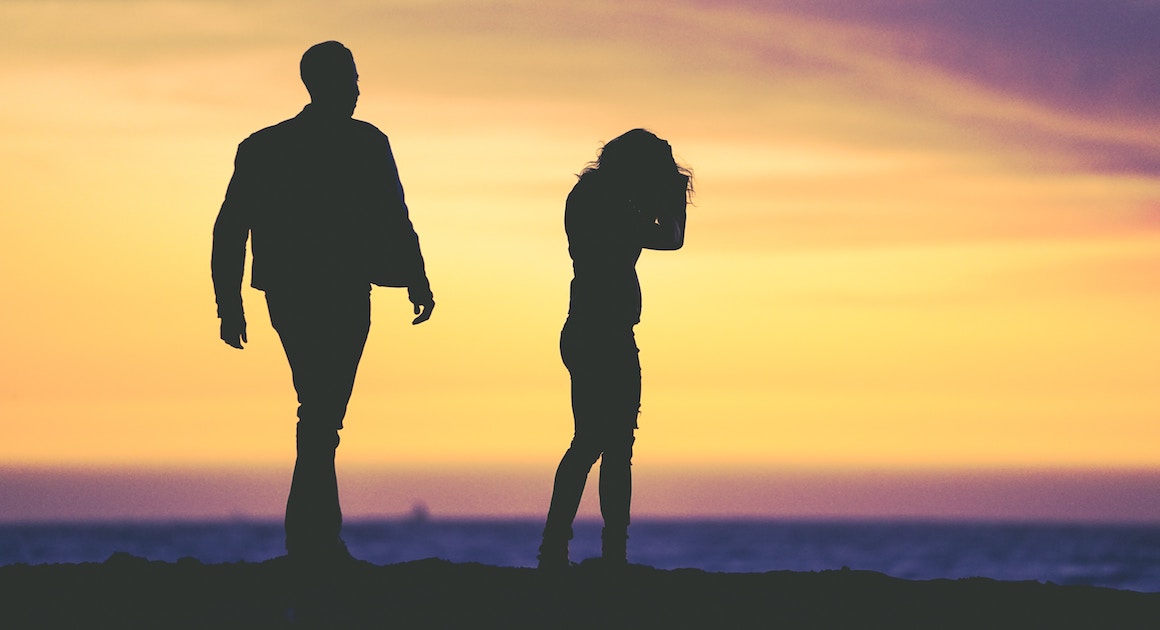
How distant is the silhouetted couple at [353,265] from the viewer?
746 cm

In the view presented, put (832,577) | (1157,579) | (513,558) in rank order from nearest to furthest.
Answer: (832,577) → (1157,579) → (513,558)

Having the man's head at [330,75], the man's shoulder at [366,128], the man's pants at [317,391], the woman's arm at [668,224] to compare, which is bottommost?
the man's pants at [317,391]

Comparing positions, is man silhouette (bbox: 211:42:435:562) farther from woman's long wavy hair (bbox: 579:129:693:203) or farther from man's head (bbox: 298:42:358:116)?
woman's long wavy hair (bbox: 579:129:693:203)

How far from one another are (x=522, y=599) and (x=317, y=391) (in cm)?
139

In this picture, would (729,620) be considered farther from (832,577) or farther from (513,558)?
(513,558)

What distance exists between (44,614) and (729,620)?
10.1 ft

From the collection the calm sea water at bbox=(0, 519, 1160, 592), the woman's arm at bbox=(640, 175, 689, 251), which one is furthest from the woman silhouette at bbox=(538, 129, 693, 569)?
the calm sea water at bbox=(0, 519, 1160, 592)

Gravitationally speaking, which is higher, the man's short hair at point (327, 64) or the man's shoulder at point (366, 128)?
the man's short hair at point (327, 64)

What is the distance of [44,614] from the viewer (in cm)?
705

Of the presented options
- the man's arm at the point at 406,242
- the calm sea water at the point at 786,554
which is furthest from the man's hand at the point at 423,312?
the calm sea water at the point at 786,554

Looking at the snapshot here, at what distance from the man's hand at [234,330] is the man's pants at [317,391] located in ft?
0.62

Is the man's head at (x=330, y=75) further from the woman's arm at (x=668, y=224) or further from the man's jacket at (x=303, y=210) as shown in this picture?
the woman's arm at (x=668, y=224)

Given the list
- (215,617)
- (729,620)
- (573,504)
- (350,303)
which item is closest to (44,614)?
(215,617)

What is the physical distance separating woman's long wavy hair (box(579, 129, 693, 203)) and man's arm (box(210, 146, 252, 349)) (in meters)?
1.76
